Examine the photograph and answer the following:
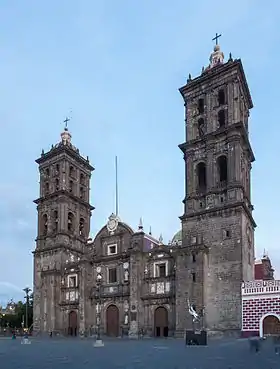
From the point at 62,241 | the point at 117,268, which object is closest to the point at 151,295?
the point at 117,268

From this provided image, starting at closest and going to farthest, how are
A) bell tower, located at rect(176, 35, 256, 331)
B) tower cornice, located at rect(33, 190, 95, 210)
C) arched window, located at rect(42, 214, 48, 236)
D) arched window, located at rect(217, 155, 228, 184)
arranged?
bell tower, located at rect(176, 35, 256, 331), arched window, located at rect(217, 155, 228, 184), tower cornice, located at rect(33, 190, 95, 210), arched window, located at rect(42, 214, 48, 236)

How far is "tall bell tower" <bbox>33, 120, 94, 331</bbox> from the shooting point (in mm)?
58469

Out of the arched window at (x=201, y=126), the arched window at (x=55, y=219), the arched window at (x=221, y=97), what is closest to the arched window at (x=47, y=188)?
the arched window at (x=55, y=219)

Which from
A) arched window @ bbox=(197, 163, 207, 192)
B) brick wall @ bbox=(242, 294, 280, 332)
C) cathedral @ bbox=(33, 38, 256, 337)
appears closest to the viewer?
brick wall @ bbox=(242, 294, 280, 332)

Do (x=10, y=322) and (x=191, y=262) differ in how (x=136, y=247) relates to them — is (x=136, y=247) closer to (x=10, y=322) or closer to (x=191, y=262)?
(x=191, y=262)

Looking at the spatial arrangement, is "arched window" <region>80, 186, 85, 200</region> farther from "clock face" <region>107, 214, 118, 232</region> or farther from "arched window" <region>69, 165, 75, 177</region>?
"clock face" <region>107, 214, 118, 232</region>

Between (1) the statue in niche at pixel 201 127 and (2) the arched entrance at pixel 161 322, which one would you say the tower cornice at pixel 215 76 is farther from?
(2) the arched entrance at pixel 161 322

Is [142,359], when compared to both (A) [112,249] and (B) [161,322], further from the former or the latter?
(A) [112,249]

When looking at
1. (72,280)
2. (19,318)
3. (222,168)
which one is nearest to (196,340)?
(222,168)

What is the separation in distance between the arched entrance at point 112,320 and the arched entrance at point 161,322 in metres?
5.24

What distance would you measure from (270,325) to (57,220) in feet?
97.1

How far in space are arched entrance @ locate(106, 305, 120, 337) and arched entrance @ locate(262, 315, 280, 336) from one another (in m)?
17.1

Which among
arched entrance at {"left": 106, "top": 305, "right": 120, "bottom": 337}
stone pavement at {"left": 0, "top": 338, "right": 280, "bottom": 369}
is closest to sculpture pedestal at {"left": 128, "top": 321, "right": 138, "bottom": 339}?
arched entrance at {"left": 106, "top": 305, "right": 120, "bottom": 337}

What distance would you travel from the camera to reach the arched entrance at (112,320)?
2101 inches
